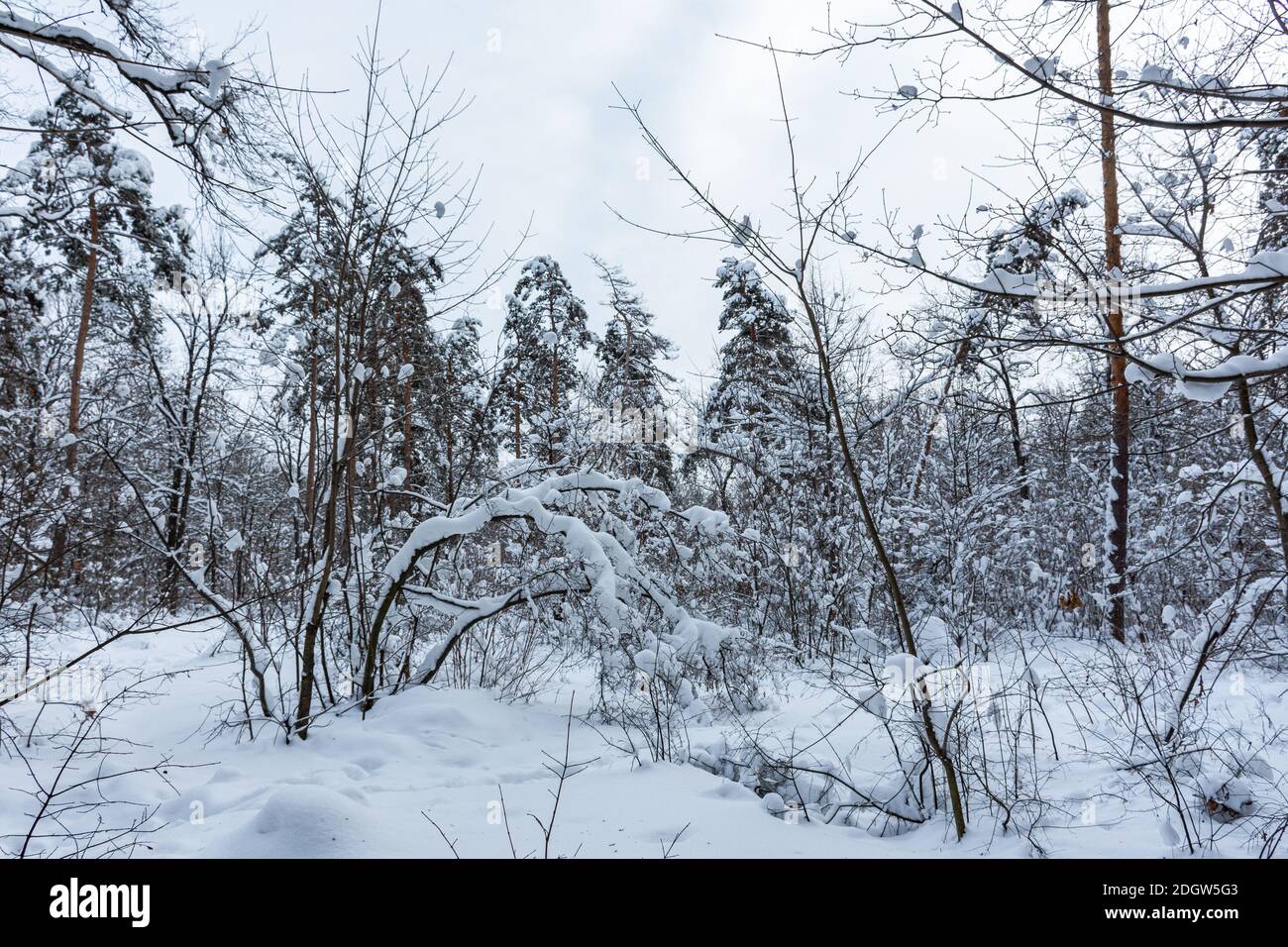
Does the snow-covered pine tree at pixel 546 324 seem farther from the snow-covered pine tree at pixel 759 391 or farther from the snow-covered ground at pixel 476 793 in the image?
the snow-covered ground at pixel 476 793

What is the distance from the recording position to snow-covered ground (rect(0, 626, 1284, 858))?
8.74ft

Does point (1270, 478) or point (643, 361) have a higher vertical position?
point (643, 361)

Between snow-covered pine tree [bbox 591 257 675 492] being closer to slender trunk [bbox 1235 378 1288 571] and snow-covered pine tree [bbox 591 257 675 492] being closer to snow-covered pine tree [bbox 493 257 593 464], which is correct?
snow-covered pine tree [bbox 493 257 593 464]

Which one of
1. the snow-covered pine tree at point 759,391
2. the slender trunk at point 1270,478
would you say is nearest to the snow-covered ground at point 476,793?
the slender trunk at point 1270,478

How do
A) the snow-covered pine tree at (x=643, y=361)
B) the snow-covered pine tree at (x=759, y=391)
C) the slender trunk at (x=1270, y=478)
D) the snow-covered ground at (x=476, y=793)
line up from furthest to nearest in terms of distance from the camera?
the snow-covered pine tree at (x=643, y=361), the snow-covered pine tree at (x=759, y=391), the slender trunk at (x=1270, y=478), the snow-covered ground at (x=476, y=793)

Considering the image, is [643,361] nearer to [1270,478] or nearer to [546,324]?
[546,324]

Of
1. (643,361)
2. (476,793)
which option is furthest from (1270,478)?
(643,361)

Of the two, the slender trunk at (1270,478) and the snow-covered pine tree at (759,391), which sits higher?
the snow-covered pine tree at (759,391)

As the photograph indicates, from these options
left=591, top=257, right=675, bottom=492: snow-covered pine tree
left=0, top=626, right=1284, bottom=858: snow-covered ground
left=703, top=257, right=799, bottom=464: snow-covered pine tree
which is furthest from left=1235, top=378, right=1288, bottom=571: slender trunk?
left=591, top=257, right=675, bottom=492: snow-covered pine tree

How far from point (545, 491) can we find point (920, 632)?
10.0 ft

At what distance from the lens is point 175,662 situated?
25.2ft

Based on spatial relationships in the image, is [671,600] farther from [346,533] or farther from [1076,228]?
[1076,228]

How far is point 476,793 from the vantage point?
3.53 m

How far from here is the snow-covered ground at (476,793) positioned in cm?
266
